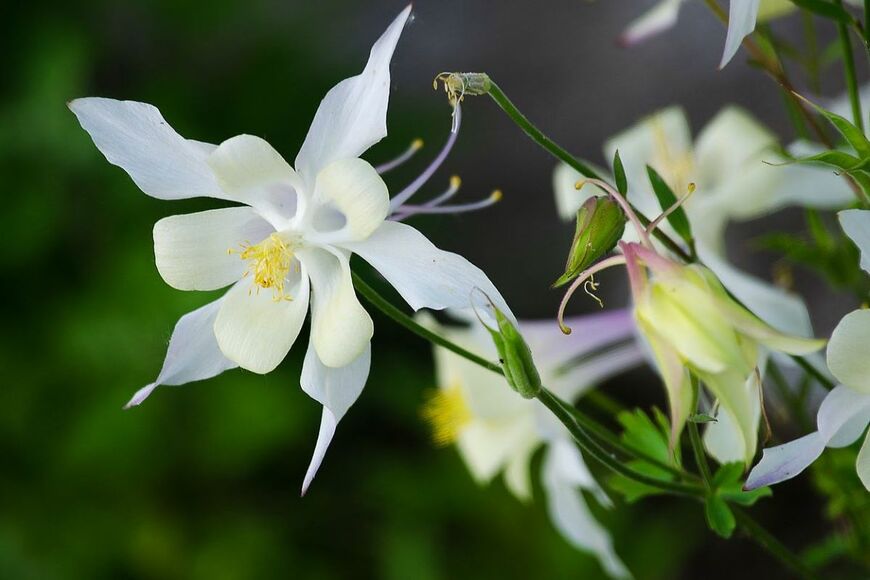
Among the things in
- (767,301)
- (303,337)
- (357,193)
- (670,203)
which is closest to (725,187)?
(767,301)

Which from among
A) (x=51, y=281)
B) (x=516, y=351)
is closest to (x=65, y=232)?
(x=51, y=281)

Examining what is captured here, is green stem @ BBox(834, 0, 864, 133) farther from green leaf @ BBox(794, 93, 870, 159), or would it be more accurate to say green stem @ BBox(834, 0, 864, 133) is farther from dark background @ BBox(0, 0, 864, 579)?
dark background @ BBox(0, 0, 864, 579)

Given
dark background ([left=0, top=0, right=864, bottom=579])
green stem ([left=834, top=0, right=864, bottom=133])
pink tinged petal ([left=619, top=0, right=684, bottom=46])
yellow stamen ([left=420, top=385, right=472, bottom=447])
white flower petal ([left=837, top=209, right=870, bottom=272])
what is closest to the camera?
white flower petal ([left=837, top=209, right=870, bottom=272])

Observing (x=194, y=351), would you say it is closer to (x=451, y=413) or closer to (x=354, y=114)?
(x=354, y=114)

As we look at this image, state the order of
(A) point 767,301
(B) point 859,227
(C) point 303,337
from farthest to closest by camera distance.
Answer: (C) point 303,337, (A) point 767,301, (B) point 859,227

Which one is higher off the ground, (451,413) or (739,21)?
(739,21)

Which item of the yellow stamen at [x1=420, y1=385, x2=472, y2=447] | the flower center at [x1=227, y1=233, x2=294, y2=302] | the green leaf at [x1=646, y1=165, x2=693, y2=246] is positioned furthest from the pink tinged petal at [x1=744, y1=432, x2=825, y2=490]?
the yellow stamen at [x1=420, y1=385, x2=472, y2=447]
